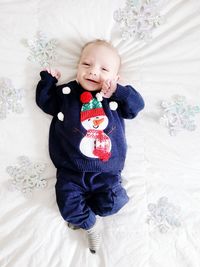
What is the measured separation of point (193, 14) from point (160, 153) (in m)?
0.49

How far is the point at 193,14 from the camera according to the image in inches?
53.9

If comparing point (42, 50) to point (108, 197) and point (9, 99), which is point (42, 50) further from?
point (108, 197)

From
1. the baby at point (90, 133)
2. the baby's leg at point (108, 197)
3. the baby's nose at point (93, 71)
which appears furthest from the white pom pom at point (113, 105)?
the baby's leg at point (108, 197)

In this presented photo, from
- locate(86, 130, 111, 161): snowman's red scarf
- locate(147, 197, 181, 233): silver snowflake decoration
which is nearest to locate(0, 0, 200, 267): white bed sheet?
locate(147, 197, 181, 233): silver snowflake decoration

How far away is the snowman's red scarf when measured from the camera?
4.18 ft

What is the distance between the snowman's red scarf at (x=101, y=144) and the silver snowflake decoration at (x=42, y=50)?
0.31 metres

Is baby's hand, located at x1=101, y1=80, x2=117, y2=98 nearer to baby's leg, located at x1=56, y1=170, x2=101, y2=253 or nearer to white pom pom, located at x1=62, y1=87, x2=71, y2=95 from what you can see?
white pom pom, located at x1=62, y1=87, x2=71, y2=95

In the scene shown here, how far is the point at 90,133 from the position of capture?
4.23ft

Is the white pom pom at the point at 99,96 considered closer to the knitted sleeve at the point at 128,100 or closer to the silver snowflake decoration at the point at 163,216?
the knitted sleeve at the point at 128,100

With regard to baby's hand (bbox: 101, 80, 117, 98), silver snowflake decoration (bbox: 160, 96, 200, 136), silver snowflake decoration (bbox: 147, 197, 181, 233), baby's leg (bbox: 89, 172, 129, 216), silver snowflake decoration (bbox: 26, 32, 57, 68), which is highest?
silver snowflake decoration (bbox: 26, 32, 57, 68)

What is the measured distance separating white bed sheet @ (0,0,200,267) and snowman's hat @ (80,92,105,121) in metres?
0.12

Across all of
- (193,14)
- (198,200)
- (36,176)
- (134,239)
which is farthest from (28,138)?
(193,14)

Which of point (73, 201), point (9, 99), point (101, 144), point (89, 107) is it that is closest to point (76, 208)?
point (73, 201)

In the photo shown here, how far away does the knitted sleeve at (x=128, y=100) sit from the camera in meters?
1.29
